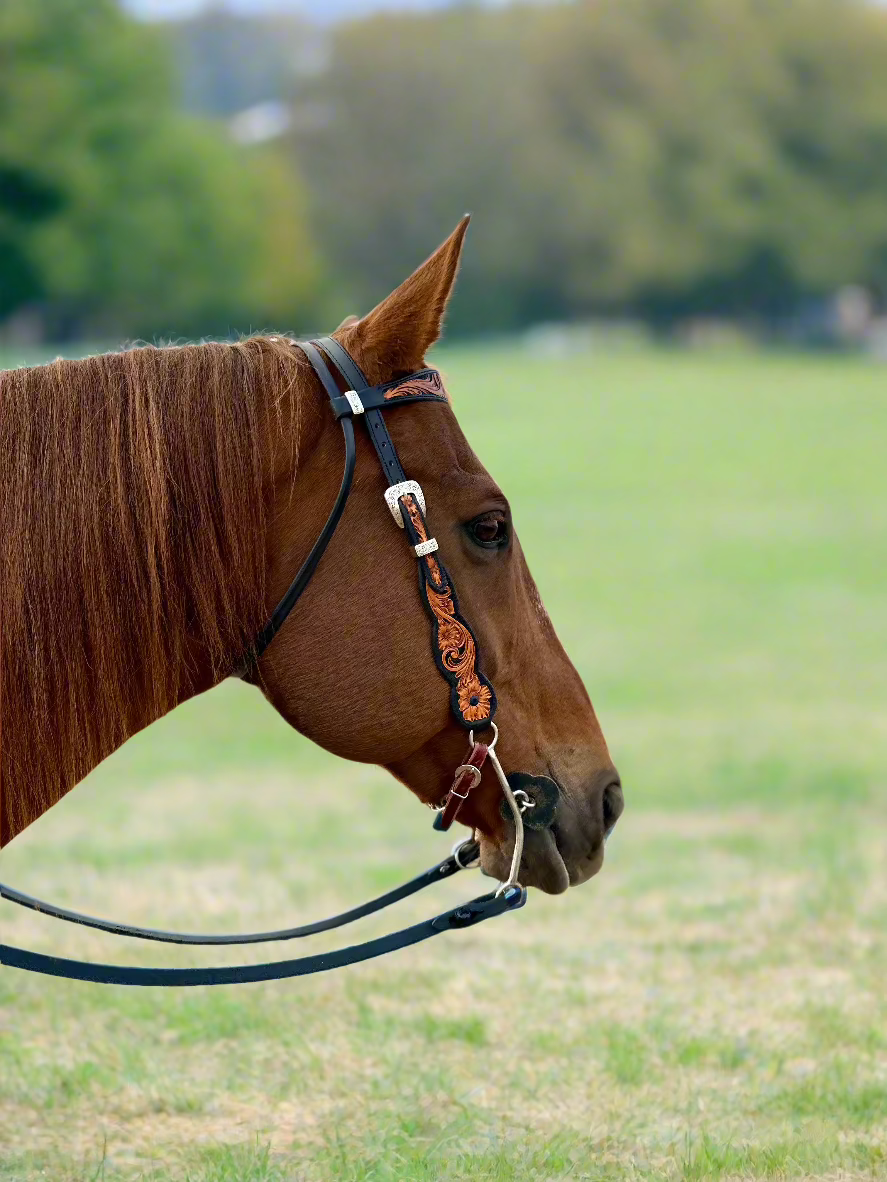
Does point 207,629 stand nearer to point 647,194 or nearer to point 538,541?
point 538,541

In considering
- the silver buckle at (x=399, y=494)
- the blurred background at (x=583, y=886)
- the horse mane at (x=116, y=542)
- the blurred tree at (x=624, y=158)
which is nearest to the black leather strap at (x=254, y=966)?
the horse mane at (x=116, y=542)

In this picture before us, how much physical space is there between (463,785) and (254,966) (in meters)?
0.57

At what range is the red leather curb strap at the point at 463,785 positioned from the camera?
2.64 m

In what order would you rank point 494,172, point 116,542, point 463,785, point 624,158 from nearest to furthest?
point 116,542
point 463,785
point 624,158
point 494,172

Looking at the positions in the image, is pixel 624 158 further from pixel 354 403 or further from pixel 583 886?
pixel 354 403

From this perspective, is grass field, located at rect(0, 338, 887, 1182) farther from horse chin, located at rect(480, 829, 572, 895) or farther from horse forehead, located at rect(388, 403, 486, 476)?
horse forehead, located at rect(388, 403, 486, 476)

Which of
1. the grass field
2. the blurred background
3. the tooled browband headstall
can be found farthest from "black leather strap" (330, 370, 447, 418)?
the grass field

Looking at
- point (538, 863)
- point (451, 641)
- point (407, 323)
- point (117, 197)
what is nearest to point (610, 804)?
point (538, 863)

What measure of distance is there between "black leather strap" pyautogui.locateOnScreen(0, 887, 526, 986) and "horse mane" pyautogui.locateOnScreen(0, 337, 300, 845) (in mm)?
330

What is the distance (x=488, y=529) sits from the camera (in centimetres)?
261

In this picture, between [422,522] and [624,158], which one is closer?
[422,522]

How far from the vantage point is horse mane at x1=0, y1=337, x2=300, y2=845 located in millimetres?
2432

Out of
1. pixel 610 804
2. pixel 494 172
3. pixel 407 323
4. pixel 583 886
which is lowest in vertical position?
pixel 583 886

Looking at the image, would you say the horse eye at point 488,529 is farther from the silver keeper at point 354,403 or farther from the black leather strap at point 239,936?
the black leather strap at point 239,936
